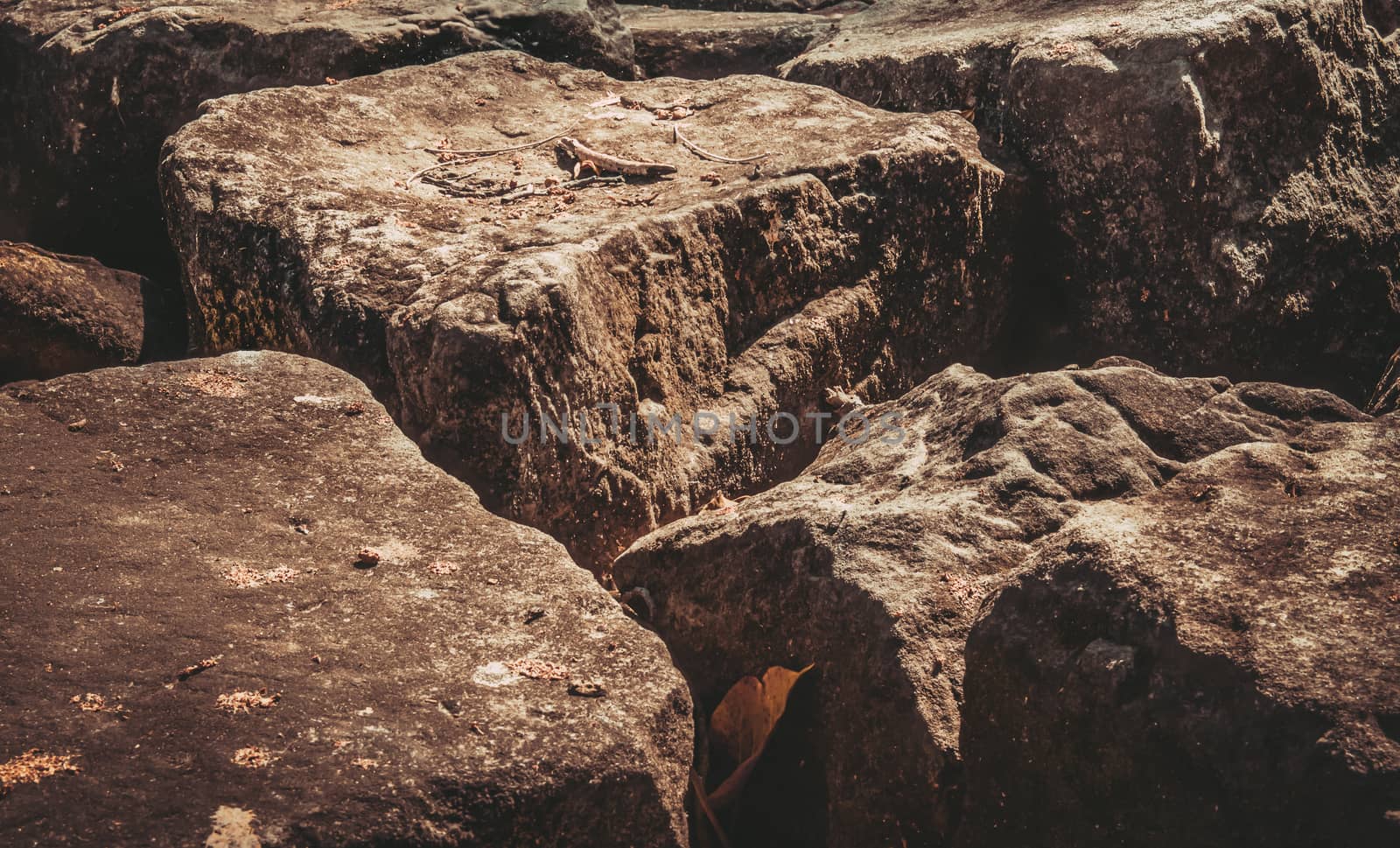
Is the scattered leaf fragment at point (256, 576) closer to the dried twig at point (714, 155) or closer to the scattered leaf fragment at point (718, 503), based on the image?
the scattered leaf fragment at point (718, 503)

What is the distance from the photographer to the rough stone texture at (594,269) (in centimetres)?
335

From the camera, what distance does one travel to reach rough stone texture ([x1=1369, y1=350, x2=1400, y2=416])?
134 inches

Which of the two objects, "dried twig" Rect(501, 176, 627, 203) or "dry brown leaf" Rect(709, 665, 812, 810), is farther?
"dried twig" Rect(501, 176, 627, 203)

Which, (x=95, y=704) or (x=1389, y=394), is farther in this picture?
(x=1389, y=394)

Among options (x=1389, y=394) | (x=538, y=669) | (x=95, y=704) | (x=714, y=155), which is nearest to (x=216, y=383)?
(x=95, y=704)

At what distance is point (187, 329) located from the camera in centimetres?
454

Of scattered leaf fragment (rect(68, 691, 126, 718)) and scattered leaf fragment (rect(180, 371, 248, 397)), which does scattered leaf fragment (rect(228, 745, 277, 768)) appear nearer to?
scattered leaf fragment (rect(68, 691, 126, 718))

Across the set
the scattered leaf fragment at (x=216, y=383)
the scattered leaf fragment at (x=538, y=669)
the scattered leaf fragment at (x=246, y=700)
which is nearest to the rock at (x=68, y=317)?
the scattered leaf fragment at (x=216, y=383)

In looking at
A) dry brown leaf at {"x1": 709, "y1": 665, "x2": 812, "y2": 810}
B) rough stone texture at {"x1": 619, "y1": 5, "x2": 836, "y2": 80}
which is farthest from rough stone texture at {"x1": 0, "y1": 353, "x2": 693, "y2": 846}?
rough stone texture at {"x1": 619, "y1": 5, "x2": 836, "y2": 80}

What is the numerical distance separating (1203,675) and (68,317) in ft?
12.9

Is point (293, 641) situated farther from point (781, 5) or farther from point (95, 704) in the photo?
point (781, 5)

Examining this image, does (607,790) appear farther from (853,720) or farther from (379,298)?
(379,298)

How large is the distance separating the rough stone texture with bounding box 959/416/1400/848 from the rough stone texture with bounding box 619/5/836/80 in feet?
15.9

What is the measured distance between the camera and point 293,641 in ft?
7.58
